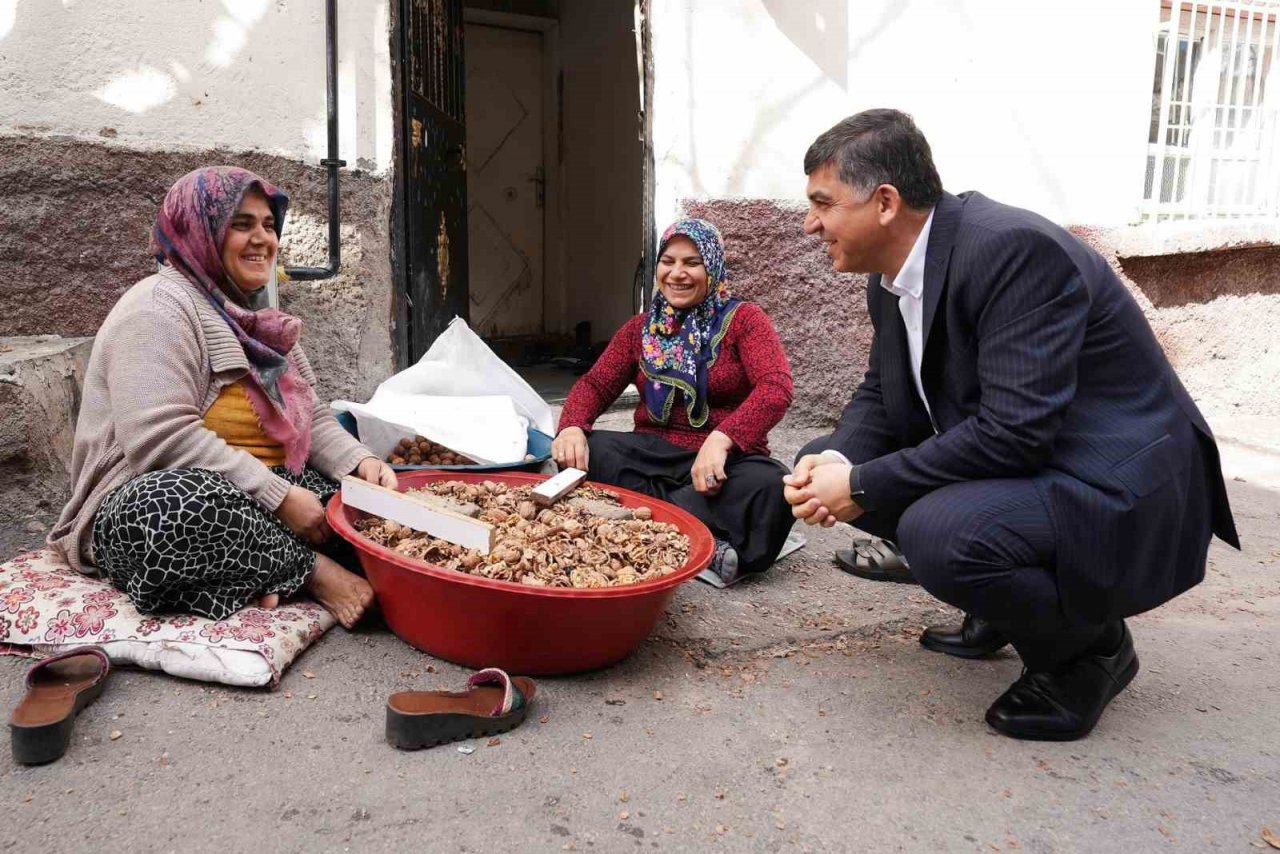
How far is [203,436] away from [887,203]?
1.59 metres

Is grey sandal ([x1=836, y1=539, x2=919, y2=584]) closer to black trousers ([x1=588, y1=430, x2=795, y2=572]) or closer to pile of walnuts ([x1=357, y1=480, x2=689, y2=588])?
black trousers ([x1=588, y1=430, x2=795, y2=572])

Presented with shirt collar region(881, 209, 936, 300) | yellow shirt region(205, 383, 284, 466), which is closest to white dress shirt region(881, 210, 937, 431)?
shirt collar region(881, 209, 936, 300)

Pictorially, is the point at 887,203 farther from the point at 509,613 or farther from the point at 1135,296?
the point at 1135,296

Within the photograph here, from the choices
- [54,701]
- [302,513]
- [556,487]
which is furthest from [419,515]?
[54,701]

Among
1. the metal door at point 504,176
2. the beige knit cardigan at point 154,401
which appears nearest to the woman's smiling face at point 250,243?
the beige knit cardigan at point 154,401

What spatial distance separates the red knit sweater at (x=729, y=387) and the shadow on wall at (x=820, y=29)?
1.79 meters

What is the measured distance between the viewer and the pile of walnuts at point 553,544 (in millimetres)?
2121

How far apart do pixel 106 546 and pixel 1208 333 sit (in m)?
5.54

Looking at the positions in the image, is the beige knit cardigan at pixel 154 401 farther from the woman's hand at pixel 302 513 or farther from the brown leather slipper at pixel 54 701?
the brown leather slipper at pixel 54 701

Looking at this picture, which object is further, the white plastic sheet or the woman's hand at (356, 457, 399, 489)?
the white plastic sheet

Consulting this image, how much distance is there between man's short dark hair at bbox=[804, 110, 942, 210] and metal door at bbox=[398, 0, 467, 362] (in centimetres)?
230

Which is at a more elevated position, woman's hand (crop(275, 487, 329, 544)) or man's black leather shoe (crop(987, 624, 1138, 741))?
woman's hand (crop(275, 487, 329, 544))

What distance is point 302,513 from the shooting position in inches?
92.5

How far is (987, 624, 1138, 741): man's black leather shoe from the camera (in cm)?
196
